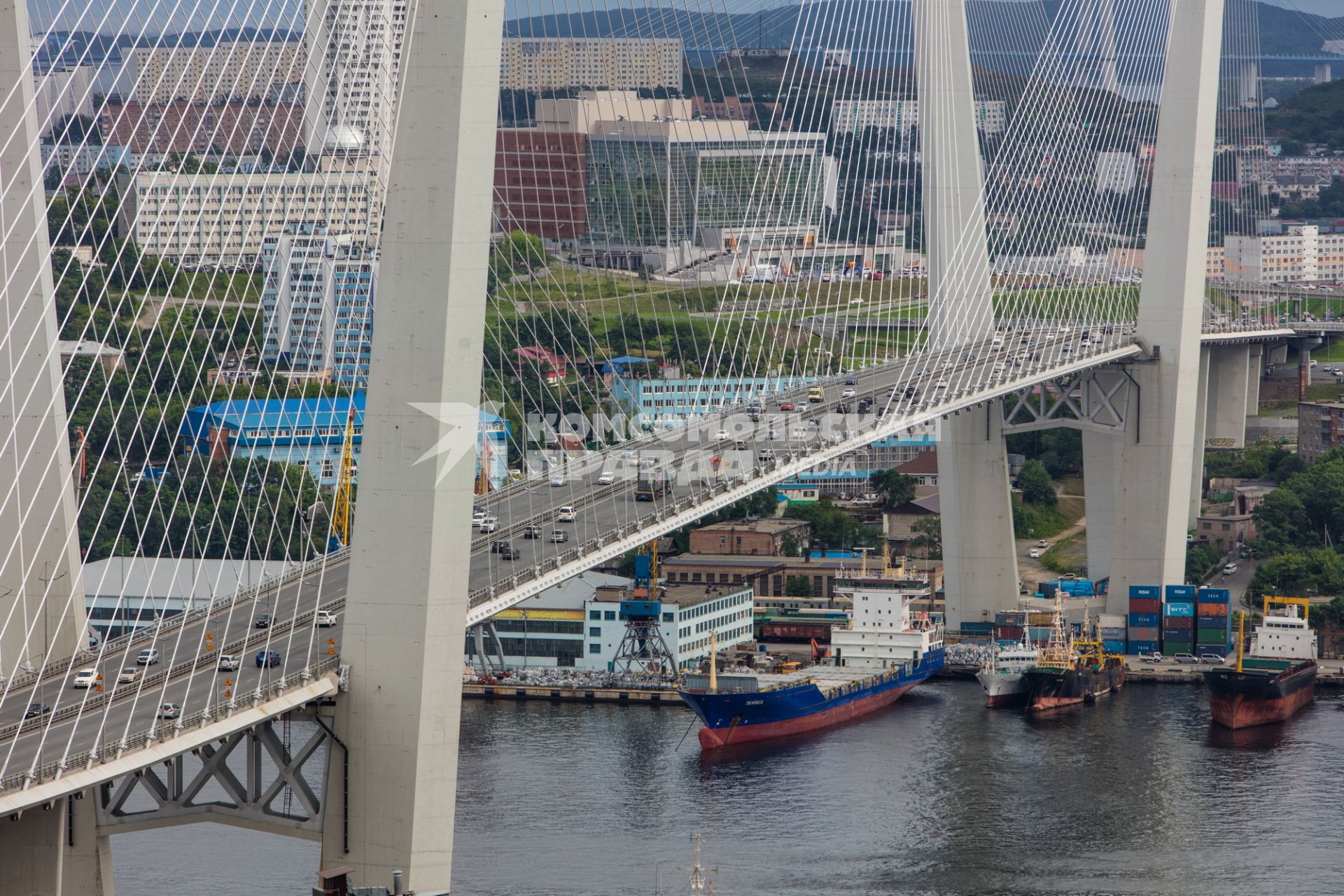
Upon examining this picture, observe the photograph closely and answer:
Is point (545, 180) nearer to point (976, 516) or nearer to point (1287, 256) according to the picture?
point (976, 516)

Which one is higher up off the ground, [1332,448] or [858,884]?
[1332,448]

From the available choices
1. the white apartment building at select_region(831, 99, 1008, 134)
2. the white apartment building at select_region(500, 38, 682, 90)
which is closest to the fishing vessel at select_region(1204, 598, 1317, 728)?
the white apartment building at select_region(831, 99, 1008, 134)

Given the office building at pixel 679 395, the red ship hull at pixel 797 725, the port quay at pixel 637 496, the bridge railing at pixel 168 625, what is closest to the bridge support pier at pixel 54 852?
the port quay at pixel 637 496

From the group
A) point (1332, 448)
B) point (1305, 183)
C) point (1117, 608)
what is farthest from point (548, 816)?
point (1305, 183)

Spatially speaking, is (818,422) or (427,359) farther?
(818,422)

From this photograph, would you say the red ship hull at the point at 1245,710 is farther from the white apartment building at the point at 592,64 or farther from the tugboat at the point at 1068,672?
the white apartment building at the point at 592,64

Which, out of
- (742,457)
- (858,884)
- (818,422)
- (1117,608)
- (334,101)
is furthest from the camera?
(1117,608)

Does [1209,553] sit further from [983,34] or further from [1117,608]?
[983,34]

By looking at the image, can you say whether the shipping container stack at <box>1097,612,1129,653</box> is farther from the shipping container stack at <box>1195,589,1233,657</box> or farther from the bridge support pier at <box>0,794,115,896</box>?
the bridge support pier at <box>0,794,115,896</box>
